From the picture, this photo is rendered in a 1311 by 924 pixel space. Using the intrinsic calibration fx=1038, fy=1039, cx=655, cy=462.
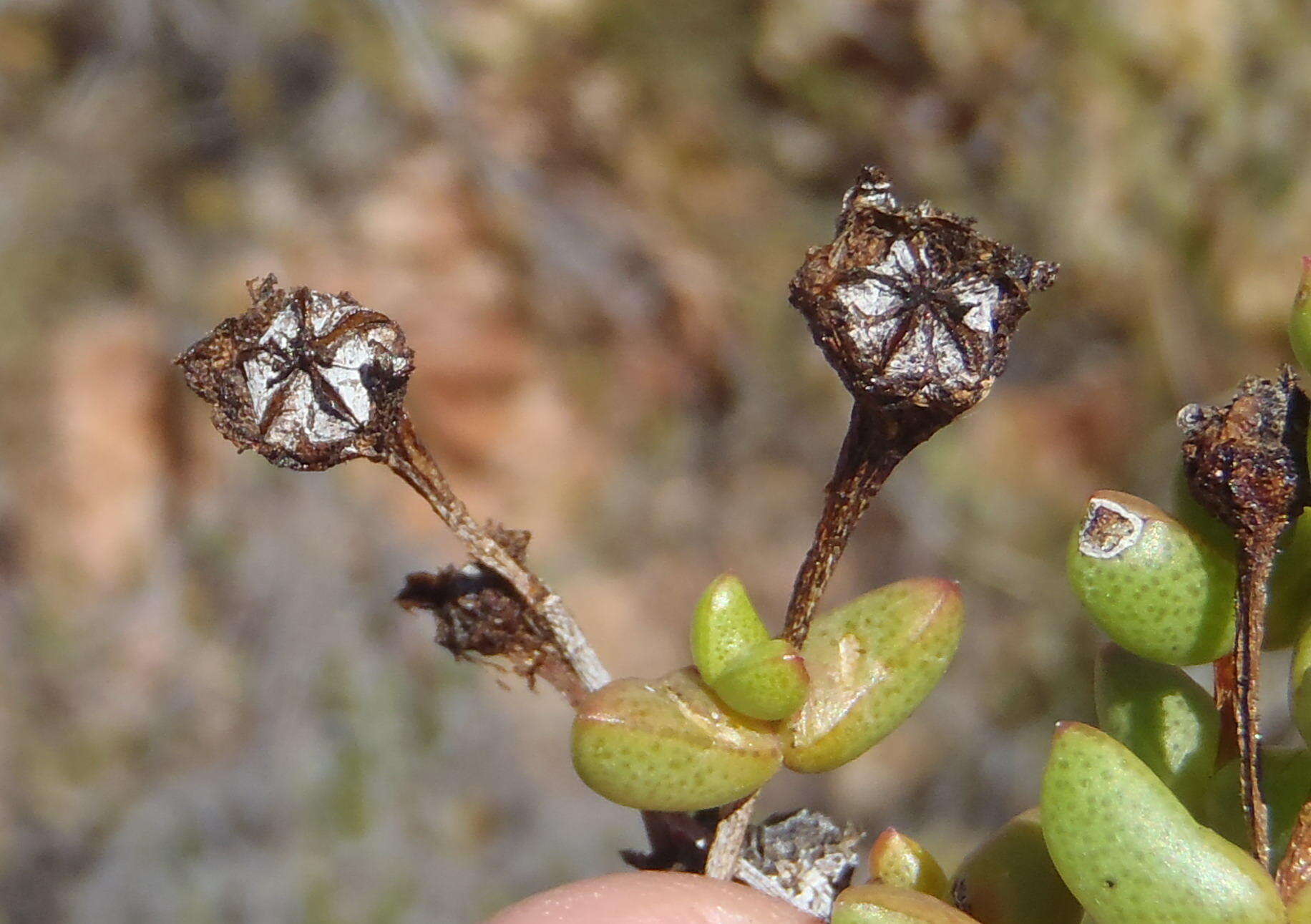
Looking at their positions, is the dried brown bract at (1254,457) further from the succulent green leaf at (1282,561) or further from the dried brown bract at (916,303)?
the dried brown bract at (916,303)

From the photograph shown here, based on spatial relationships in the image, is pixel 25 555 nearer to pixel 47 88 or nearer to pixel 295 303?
pixel 47 88

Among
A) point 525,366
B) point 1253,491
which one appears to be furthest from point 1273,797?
point 525,366

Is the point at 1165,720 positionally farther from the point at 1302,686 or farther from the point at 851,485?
the point at 851,485

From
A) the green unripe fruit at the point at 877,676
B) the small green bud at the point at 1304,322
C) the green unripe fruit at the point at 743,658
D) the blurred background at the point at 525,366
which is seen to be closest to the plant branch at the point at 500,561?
the green unripe fruit at the point at 743,658

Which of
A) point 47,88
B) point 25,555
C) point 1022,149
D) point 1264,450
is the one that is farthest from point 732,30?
point 1264,450

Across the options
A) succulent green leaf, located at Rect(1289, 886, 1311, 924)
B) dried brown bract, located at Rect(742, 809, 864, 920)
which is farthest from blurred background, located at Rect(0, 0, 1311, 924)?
succulent green leaf, located at Rect(1289, 886, 1311, 924)

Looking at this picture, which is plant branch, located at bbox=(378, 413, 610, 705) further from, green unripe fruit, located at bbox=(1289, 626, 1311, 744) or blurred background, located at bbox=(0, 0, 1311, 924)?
blurred background, located at bbox=(0, 0, 1311, 924)
